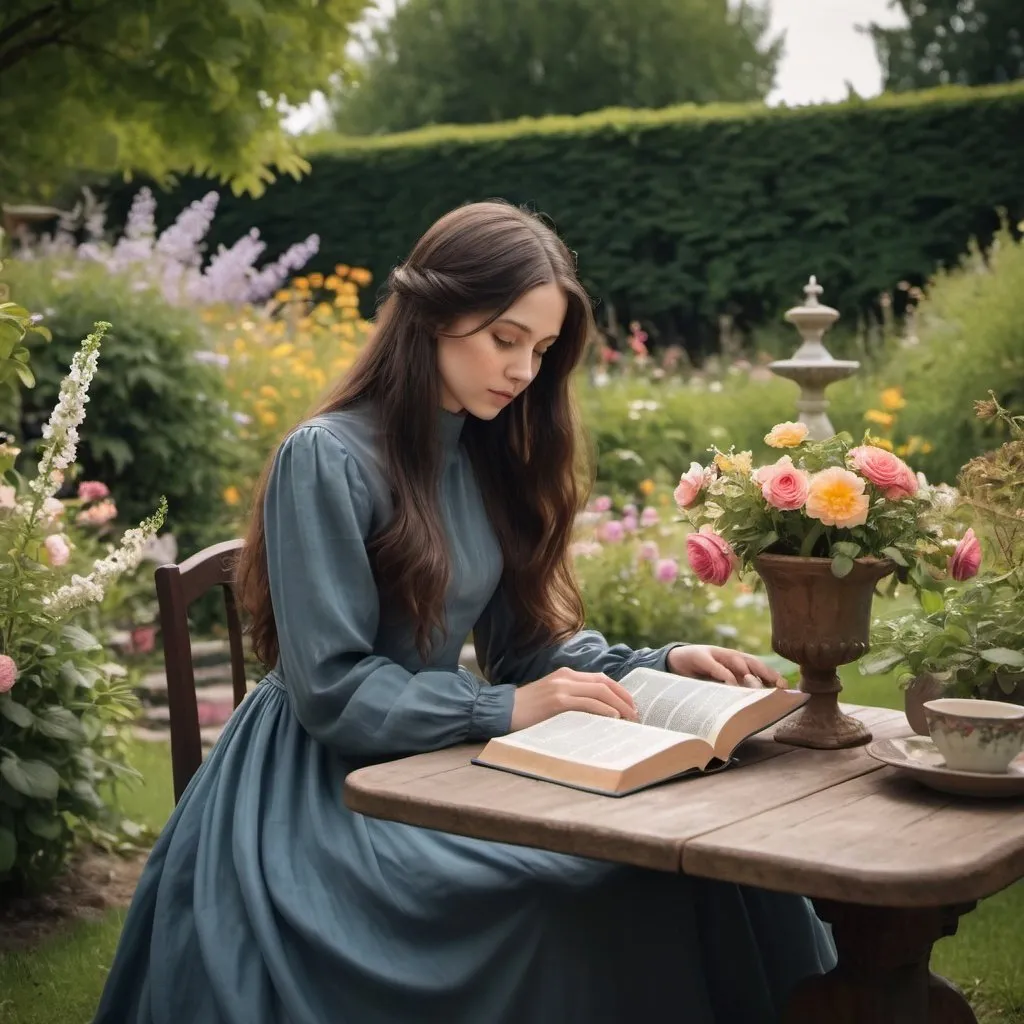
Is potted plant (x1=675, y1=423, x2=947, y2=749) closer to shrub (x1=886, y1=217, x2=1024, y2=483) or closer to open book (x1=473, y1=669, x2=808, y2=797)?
open book (x1=473, y1=669, x2=808, y2=797)

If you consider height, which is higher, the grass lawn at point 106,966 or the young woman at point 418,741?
the young woman at point 418,741

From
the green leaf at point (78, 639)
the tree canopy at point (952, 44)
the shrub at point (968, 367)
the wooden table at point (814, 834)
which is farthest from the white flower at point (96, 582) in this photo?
the tree canopy at point (952, 44)

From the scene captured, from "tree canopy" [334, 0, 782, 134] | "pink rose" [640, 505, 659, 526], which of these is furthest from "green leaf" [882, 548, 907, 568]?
"tree canopy" [334, 0, 782, 134]

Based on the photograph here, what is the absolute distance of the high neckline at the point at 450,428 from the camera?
8.79 ft

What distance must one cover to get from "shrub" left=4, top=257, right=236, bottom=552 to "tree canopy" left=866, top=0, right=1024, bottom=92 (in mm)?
18725

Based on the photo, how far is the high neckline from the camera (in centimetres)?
268

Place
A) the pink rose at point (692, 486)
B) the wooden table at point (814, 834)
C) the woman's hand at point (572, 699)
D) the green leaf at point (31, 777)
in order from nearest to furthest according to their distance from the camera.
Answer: the wooden table at point (814, 834) → the woman's hand at point (572, 699) → the pink rose at point (692, 486) → the green leaf at point (31, 777)

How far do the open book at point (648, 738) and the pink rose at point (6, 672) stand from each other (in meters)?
1.64

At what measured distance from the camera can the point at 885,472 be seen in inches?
87.6

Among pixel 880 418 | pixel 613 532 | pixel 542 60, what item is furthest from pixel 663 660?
pixel 542 60

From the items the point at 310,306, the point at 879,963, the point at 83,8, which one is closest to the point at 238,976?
the point at 879,963

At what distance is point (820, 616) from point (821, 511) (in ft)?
0.56

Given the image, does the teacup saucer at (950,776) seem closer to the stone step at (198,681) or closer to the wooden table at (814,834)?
the wooden table at (814,834)

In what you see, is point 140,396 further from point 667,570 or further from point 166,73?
point 667,570
